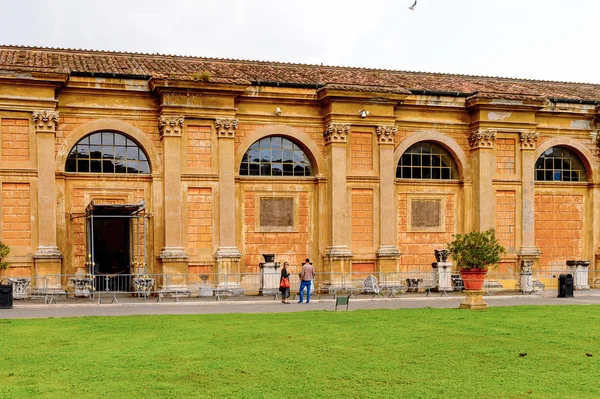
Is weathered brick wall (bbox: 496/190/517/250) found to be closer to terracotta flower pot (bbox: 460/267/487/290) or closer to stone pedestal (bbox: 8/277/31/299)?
terracotta flower pot (bbox: 460/267/487/290)

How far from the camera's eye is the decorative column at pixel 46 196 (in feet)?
82.8

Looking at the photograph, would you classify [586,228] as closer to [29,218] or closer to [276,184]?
[276,184]

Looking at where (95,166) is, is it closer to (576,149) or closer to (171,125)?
(171,125)

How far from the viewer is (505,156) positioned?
3098cm

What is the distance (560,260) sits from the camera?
3212 centimetres

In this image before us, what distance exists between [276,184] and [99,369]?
17226mm

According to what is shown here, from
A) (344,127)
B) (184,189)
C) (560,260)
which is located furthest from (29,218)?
(560,260)

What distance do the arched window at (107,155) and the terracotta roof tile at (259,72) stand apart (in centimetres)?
242

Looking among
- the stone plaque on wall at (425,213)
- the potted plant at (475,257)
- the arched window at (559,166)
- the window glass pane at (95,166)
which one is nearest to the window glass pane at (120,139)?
the window glass pane at (95,166)

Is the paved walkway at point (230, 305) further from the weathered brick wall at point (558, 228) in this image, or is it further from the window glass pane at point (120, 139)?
the window glass pane at point (120, 139)

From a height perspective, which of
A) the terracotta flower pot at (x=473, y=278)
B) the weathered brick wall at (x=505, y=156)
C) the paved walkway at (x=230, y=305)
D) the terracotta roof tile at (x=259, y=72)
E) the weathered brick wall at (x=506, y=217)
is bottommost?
the paved walkway at (x=230, y=305)

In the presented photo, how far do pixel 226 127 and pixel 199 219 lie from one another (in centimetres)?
348

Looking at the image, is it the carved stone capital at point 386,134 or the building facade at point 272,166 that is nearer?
the building facade at point 272,166

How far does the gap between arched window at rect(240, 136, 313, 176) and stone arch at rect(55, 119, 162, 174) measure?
337 centimetres
